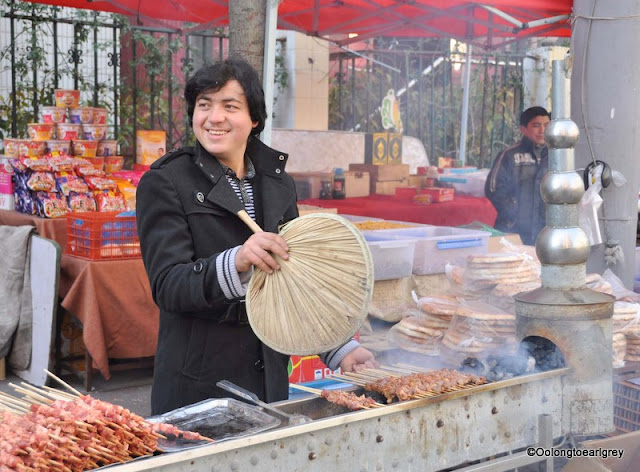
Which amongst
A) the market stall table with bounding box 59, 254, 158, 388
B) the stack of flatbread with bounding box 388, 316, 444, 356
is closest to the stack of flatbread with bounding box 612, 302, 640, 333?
the stack of flatbread with bounding box 388, 316, 444, 356

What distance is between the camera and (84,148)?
21.2ft

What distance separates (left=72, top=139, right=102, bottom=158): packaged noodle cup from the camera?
6438 mm

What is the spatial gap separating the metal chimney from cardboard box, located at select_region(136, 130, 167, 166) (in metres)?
4.72

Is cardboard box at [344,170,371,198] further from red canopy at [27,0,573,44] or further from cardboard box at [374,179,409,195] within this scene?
red canopy at [27,0,573,44]

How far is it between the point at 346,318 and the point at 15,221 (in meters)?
4.61

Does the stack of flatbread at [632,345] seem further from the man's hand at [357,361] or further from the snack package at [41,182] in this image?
the snack package at [41,182]

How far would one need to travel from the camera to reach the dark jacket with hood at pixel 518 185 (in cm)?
Result: 720

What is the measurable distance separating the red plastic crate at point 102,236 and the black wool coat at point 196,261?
9.54ft

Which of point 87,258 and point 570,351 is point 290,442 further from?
point 87,258

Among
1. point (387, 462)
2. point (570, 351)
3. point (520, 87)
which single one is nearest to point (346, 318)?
point (387, 462)

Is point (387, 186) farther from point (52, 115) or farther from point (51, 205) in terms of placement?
point (51, 205)

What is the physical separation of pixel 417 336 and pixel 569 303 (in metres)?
1.04

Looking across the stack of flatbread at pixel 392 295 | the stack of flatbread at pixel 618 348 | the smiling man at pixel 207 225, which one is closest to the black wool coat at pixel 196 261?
the smiling man at pixel 207 225

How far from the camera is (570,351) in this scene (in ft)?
8.78
